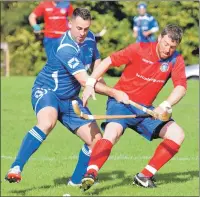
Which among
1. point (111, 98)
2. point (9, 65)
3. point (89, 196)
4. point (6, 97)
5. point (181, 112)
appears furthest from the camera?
point (9, 65)

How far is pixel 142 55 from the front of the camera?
348 inches

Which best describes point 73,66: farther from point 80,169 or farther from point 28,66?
point 28,66

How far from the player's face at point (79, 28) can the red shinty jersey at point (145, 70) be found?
39 cm

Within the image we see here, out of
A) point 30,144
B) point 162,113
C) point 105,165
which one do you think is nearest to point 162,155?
point 162,113

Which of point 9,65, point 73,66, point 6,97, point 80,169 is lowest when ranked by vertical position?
point 9,65

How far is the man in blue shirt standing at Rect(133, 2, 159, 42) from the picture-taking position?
2369cm

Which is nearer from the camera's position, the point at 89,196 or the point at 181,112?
the point at 89,196

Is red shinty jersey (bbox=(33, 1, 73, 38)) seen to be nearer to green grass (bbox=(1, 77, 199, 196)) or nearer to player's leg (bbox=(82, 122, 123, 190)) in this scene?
green grass (bbox=(1, 77, 199, 196))

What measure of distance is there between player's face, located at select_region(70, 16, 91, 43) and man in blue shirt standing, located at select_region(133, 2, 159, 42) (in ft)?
48.7

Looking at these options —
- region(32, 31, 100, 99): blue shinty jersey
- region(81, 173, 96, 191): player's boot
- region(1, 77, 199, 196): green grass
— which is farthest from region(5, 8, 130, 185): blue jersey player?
region(81, 173, 96, 191): player's boot

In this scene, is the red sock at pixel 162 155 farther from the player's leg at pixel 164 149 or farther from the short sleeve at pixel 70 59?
the short sleeve at pixel 70 59

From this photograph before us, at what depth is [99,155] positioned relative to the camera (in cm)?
851

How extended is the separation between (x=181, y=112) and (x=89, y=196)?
26.6 feet

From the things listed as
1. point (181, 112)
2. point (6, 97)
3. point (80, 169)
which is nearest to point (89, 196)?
point (80, 169)
